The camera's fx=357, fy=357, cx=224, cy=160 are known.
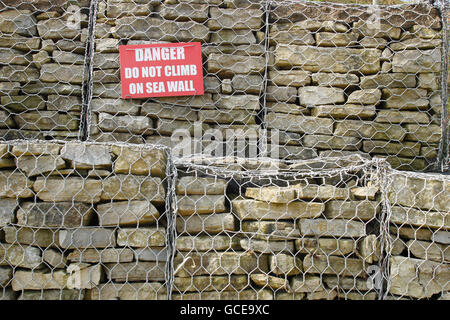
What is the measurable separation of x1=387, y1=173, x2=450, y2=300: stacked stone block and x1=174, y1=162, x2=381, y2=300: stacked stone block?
0.11m

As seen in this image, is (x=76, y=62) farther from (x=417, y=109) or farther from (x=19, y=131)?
(x=417, y=109)

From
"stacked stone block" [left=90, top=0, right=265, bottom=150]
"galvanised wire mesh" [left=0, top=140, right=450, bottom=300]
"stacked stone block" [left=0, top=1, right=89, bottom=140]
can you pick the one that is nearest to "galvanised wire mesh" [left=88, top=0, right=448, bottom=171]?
"stacked stone block" [left=90, top=0, right=265, bottom=150]

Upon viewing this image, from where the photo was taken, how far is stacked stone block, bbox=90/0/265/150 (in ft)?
8.72

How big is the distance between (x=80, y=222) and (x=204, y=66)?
1.48m

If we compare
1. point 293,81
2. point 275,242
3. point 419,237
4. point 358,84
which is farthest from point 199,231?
point 358,84

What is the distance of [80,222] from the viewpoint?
76.9 inches

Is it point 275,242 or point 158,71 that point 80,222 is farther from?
point 158,71

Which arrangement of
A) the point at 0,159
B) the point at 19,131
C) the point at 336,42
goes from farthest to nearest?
the point at 336,42 → the point at 19,131 → the point at 0,159

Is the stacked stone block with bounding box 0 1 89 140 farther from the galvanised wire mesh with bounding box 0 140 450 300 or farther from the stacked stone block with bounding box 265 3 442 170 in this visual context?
the stacked stone block with bounding box 265 3 442 170

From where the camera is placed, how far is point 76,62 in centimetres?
275

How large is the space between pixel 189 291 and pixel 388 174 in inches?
52.2

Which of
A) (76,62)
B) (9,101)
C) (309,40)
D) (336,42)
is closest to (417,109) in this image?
(336,42)

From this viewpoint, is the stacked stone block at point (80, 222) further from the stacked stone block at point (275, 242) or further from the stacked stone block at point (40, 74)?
the stacked stone block at point (40, 74)

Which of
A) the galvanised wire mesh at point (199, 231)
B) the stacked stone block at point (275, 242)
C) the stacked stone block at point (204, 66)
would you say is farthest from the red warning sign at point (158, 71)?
the stacked stone block at point (275, 242)
